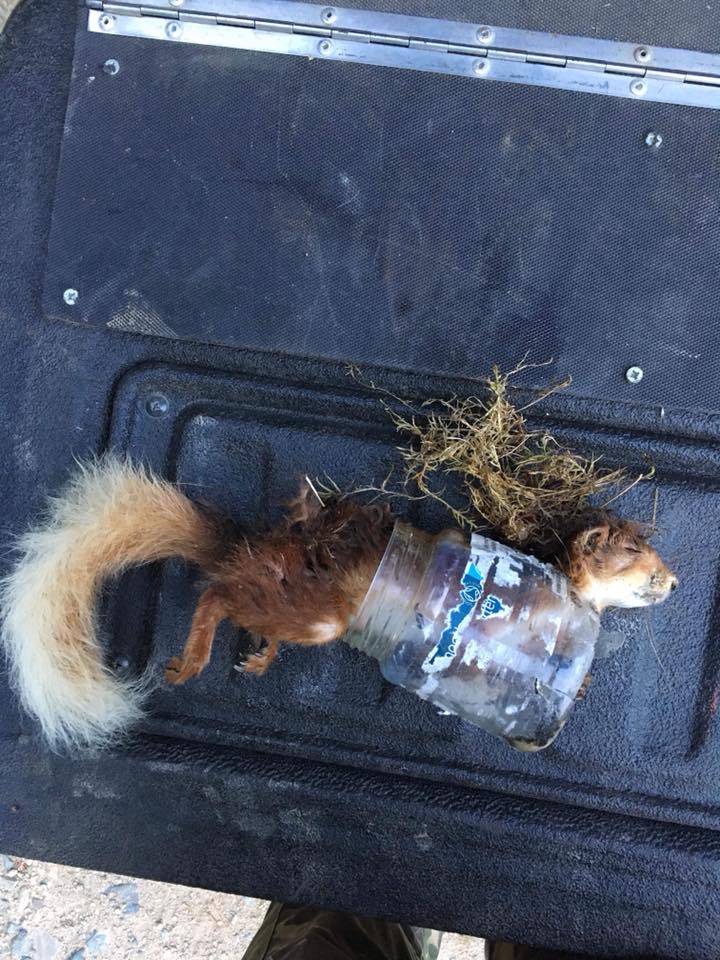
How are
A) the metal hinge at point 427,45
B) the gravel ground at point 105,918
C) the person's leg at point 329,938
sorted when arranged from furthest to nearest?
the gravel ground at point 105,918
the person's leg at point 329,938
the metal hinge at point 427,45

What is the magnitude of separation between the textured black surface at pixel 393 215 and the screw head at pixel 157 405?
4.2 inches

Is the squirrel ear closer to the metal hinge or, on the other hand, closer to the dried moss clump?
the dried moss clump

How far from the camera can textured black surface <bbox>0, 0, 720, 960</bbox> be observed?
1144 millimetres

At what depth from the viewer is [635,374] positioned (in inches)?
43.9

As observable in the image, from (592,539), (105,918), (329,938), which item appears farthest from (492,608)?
(105,918)

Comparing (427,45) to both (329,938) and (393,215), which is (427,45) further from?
(329,938)

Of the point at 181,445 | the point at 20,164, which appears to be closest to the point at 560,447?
the point at 181,445

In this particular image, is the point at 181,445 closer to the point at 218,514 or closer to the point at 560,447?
the point at 218,514

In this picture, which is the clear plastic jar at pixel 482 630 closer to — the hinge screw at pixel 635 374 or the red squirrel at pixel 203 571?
the red squirrel at pixel 203 571

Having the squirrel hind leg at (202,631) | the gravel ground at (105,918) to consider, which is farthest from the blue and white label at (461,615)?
the gravel ground at (105,918)

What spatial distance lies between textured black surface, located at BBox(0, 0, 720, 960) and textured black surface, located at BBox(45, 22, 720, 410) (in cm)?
5

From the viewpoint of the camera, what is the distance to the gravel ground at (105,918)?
1.71 metres

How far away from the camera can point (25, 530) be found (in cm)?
119

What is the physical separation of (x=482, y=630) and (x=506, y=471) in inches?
9.2
